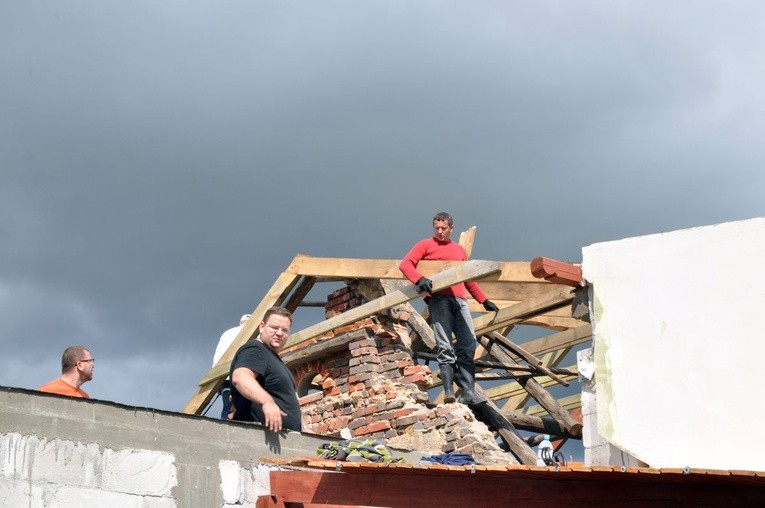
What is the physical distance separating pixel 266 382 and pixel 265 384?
0.02 meters

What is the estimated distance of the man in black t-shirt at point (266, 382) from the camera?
782cm

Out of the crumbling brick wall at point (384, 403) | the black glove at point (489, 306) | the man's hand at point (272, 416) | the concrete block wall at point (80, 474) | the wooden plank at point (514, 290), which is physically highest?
the wooden plank at point (514, 290)

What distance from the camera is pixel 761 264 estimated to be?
877 cm

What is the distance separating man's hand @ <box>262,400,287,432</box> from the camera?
7.81 metres

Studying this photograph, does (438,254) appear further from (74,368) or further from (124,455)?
(124,455)

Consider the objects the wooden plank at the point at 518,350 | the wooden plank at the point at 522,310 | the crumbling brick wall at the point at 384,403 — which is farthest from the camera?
the wooden plank at the point at 518,350

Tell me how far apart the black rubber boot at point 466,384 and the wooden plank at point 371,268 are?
110cm

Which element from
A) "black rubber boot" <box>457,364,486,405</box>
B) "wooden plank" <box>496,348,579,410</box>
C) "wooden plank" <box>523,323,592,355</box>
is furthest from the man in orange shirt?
"wooden plank" <box>496,348,579,410</box>

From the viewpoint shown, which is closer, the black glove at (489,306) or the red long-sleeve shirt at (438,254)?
the red long-sleeve shirt at (438,254)

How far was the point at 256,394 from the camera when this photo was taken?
7.77 metres

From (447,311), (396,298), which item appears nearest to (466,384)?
(447,311)

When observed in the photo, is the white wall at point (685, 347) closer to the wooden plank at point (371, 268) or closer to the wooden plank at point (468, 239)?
the wooden plank at point (371, 268)

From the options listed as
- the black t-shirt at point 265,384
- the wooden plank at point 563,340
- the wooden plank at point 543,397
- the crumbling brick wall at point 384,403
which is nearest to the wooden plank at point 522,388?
the wooden plank at point 563,340

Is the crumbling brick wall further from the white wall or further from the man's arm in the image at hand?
the man's arm
